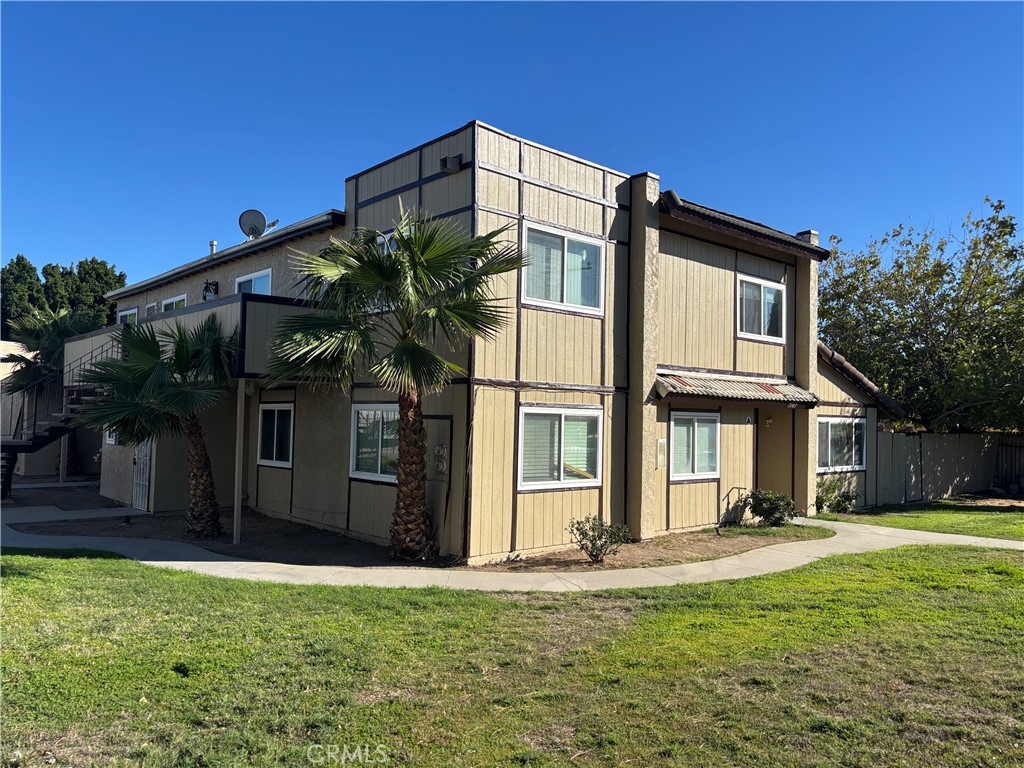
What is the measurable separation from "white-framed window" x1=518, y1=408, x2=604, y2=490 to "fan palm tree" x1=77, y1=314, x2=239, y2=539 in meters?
4.92

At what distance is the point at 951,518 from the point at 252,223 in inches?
667

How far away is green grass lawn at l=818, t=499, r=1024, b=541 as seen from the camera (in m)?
13.8

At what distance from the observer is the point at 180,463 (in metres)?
15.3

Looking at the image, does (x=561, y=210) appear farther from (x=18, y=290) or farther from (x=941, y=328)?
(x=18, y=290)

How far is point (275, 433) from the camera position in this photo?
14.8 metres

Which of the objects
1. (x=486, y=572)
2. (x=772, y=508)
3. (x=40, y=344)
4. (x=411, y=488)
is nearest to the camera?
(x=486, y=572)

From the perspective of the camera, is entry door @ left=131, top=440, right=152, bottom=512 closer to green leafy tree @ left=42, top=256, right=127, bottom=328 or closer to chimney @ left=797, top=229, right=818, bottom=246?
chimney @ left=797, top=229, right=818, bottom=246

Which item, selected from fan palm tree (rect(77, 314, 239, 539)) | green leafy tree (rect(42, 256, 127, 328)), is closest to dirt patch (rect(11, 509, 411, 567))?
fan palm tree (rect(77, 314, 239, 539))

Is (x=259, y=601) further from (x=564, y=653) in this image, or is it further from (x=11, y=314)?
(x=11, y=314)

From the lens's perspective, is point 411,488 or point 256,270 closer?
point 411,488

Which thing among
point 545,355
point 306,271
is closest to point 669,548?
point 545,355

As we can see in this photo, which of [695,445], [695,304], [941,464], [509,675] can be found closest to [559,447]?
[695,445]

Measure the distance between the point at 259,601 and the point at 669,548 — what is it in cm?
665

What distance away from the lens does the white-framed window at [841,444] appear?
55.4ft
